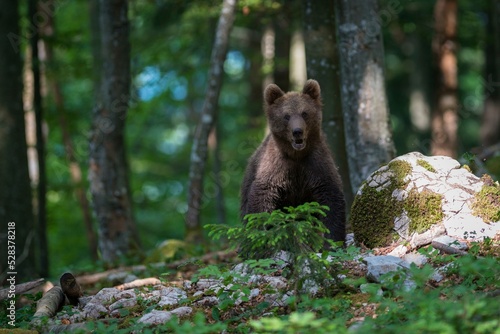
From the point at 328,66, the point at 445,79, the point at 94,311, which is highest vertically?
the point at 445,79

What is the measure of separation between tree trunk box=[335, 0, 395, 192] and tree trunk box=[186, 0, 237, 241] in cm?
245

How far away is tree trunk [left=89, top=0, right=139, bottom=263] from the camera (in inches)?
474

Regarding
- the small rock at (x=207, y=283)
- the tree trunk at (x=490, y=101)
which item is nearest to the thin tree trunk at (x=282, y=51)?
the tree trunk at (x=490, y=101)

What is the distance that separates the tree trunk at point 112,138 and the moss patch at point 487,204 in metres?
7.05

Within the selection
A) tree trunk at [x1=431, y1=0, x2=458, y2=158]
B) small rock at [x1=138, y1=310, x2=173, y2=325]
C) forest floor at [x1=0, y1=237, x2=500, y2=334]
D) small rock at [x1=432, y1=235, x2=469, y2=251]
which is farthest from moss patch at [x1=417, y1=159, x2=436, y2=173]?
tree trunk at [x1=431, y1=0, x2=458, y2=158]

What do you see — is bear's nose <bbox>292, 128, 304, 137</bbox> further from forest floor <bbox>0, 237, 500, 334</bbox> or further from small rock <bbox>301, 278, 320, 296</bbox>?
small rock <bbox>301, 278, 320, 296</bbox>

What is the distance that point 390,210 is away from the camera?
23.9 ft

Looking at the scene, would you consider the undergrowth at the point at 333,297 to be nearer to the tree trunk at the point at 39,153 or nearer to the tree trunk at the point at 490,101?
the tree trunk at the point at 39,153

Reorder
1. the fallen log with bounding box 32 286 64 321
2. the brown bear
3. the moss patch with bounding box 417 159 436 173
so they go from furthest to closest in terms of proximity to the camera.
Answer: the brown bear → the moss patch with bounding box 417 159 436 173 → the fallen log with bounding box 32 286 64 321

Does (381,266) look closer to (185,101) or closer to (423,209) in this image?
(423,209)

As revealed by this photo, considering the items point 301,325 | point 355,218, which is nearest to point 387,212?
point 355,218

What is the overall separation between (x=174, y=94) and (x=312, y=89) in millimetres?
18962

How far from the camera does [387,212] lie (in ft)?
24.0

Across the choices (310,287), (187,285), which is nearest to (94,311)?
(187,285)
